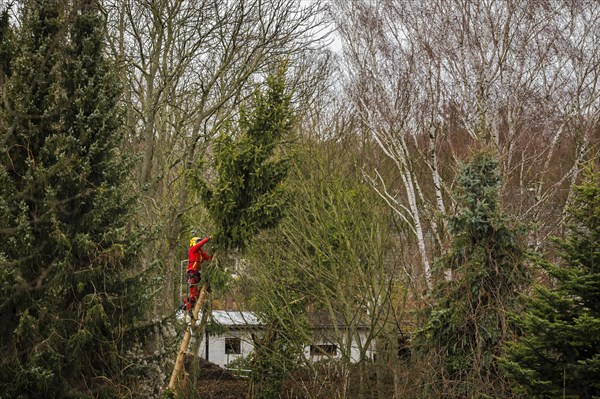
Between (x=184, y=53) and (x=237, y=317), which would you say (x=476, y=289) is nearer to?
(x=184, y=53)

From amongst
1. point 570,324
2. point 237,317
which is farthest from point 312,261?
point 237,317

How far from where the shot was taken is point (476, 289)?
458 inches

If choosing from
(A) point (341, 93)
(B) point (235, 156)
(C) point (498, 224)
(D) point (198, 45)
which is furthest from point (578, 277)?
(A) point (341, 93)

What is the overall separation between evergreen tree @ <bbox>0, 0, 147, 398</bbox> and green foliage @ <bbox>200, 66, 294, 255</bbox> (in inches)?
84.4

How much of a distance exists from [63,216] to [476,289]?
6.61 meters

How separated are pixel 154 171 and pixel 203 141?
5.18 feet

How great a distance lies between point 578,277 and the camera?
29.5 feet

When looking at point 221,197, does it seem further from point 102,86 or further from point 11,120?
point 11,120

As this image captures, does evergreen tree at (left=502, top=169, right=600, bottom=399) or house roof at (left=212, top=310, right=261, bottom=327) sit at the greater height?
house roof at (left=212, top=310, right=261, bottom=327)

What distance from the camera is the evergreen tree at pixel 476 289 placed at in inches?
454

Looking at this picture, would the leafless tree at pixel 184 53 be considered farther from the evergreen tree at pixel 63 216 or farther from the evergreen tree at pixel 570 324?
the evergreen tree at pixel 570 324

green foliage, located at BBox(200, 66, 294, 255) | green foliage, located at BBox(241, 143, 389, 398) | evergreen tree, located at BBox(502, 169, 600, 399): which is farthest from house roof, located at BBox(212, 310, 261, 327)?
evergreen tree, located at BBox(502, 169, 600, 399)

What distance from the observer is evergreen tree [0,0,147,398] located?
37.0 feet

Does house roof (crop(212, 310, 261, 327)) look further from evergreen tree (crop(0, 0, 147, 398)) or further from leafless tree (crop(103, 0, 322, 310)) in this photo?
evergreen tree (crop(0, 0, 147, 398))
